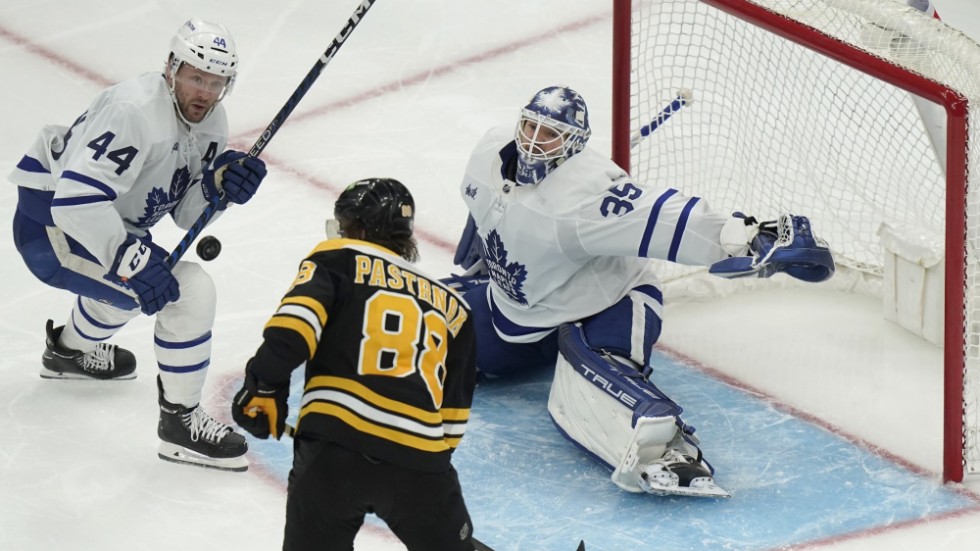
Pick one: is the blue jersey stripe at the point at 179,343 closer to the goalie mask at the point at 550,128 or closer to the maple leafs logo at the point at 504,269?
the maple leafs logo at the point at 504,269

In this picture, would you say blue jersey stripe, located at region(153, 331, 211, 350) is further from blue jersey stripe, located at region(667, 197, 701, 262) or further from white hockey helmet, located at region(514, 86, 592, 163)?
blue jersey stripe, located at region(667, 197, 701, 262)

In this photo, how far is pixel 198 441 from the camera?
14.5 ft

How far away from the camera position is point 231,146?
245 inches

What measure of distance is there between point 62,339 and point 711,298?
1828 mm

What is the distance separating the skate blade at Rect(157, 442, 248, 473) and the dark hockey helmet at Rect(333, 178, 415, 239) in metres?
1.26

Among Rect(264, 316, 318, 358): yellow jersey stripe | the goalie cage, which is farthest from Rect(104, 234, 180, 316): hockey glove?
the goalie cage

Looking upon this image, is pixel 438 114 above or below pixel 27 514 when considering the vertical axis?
above

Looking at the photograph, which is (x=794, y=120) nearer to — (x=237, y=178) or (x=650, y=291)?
(x=650, y=291)

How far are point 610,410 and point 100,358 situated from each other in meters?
1.37

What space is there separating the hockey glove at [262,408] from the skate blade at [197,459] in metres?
1.09

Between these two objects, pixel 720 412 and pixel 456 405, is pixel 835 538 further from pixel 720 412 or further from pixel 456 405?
pixel 456 405

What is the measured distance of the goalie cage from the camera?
4.48 metres

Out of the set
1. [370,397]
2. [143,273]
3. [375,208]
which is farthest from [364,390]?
[143,273]

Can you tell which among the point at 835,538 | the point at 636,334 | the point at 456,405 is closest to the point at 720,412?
the point at 636,334
